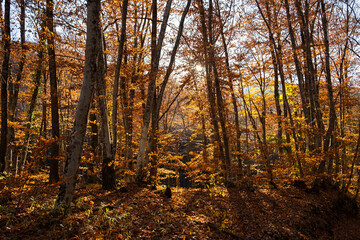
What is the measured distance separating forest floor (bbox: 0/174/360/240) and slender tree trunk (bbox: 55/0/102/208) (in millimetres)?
318

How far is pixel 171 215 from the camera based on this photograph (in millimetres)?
5277

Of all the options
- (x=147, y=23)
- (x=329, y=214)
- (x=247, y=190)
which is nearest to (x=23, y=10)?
(x=147, y=23)

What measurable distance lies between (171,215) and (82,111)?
3.59 meters

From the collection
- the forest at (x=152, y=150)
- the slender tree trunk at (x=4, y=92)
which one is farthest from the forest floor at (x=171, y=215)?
the slender tree trunk at (x=4, y=92)

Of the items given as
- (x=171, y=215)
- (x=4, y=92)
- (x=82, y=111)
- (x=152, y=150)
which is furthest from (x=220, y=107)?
(x=4, y=92)

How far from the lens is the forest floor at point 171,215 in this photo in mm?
3689

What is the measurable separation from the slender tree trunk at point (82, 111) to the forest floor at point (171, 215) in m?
0.32

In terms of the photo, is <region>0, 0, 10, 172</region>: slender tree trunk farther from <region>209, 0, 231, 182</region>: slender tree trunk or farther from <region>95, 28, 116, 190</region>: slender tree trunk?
<region>209, 0, 231, 182</region>: slender tree trunk

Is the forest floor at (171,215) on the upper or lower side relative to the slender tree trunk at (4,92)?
lower

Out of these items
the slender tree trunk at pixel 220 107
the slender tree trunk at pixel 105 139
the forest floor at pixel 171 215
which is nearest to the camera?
the forest floor at pixel 171 215

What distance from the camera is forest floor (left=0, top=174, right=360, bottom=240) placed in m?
3.69

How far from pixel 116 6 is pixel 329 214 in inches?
518

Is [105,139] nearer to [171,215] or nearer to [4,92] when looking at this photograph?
[171,215]

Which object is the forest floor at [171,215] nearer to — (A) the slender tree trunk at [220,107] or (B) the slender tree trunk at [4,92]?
(A) the slender tree trunk at [220,107]
